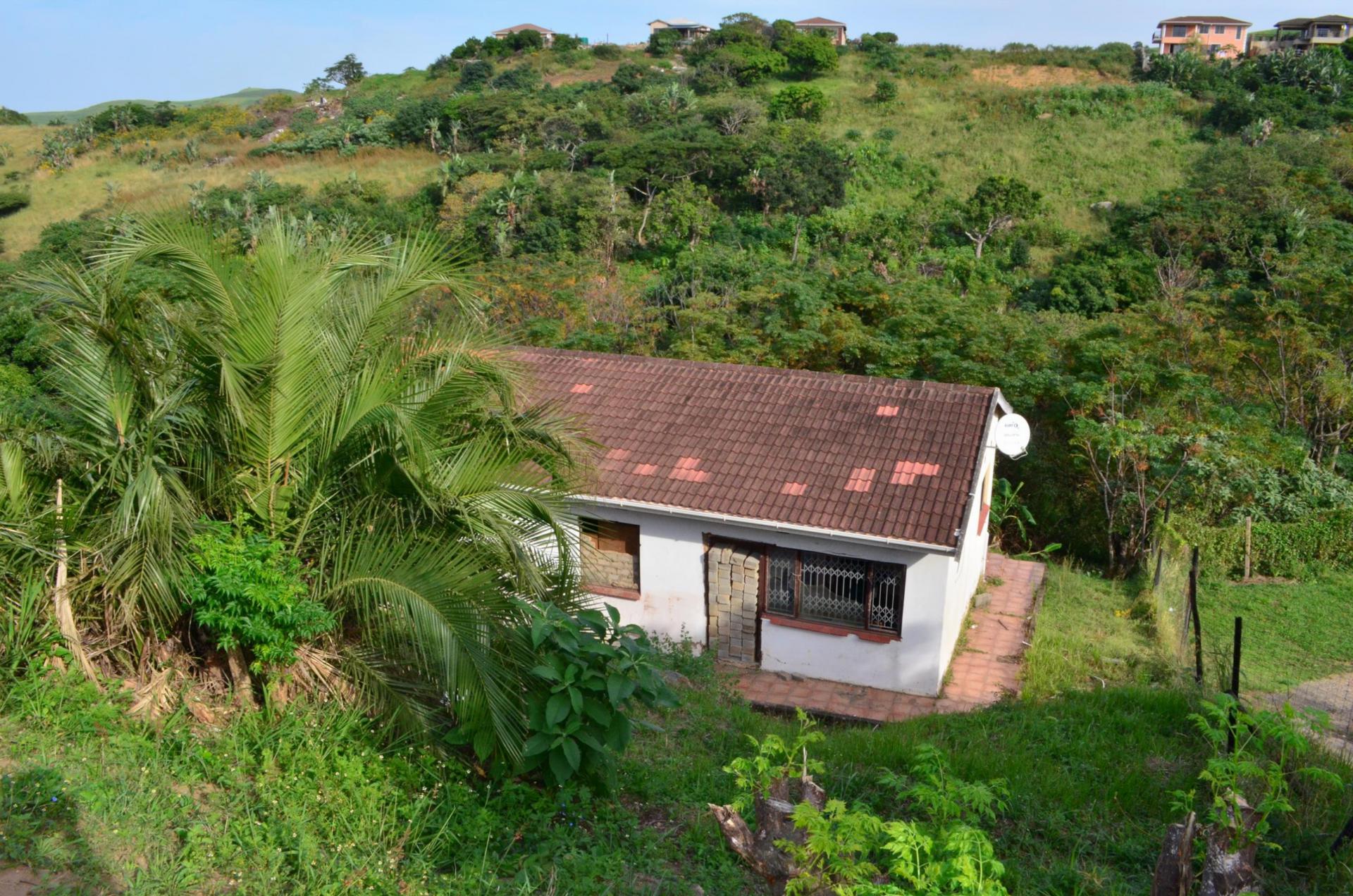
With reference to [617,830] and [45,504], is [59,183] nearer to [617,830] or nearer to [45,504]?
[45,504]

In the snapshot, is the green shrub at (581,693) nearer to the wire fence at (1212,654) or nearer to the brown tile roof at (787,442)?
the brown tile roof at (787,442)

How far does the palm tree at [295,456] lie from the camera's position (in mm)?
5984

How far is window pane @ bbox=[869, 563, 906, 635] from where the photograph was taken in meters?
10.1

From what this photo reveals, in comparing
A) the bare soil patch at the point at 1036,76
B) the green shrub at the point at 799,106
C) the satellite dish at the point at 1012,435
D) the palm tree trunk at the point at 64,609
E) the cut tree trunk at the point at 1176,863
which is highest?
the bare soil patch at the point at 1036,76

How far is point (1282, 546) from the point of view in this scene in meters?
14.5

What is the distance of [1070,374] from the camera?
50.7 feet

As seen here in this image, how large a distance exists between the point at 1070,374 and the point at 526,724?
12.4 m

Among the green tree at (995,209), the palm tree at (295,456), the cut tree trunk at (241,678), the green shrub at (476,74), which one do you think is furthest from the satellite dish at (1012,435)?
the green shrub at (476,74)

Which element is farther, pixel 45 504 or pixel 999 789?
pixel 45 504

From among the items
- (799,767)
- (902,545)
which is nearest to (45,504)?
(799,767)

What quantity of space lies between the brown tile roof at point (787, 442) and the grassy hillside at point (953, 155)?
2808 cm

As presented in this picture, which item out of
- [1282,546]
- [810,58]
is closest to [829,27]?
[810,58]

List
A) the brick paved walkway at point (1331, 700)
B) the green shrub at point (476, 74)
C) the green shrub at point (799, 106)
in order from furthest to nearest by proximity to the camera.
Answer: the green shrub at point (476, 74), the green shrub at point (799, 106), the brick paved walkway at point (1331, 700)

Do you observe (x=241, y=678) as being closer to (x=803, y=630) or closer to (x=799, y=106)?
(x=803, y=630)
